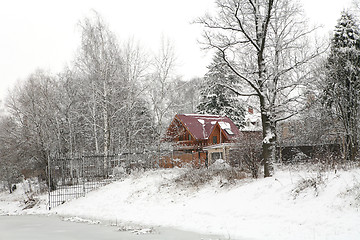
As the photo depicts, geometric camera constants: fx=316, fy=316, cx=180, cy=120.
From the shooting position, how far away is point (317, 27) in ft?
40.4

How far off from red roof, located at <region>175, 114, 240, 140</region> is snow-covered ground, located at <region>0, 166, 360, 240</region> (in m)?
18.1

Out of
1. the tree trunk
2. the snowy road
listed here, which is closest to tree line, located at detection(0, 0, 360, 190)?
the tree trunk

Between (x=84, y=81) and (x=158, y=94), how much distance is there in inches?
225

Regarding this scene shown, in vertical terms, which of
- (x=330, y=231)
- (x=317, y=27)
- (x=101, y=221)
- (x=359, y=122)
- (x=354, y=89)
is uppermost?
(x=317, y=27)

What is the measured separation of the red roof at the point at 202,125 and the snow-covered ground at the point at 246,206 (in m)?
18.1

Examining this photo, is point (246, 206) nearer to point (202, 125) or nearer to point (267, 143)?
point (267, 143)

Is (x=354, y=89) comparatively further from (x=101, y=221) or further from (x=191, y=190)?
(x=101, y=221)

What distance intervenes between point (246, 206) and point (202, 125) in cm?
2483

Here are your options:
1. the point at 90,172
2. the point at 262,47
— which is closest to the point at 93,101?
the point at 90,172

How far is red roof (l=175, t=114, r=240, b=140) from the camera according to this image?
33156 mm

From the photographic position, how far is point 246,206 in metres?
9.85

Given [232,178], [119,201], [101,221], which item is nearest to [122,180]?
[119,201]

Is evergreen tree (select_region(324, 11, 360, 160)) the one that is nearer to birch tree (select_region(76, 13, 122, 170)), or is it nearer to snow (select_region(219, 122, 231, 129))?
birch tree (select_region(76, 13, 122, 170))

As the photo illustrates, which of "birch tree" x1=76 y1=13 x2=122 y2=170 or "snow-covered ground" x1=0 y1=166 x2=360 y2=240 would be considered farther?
"birch tree" x1=76 y1=13 x2=122 y2=170
